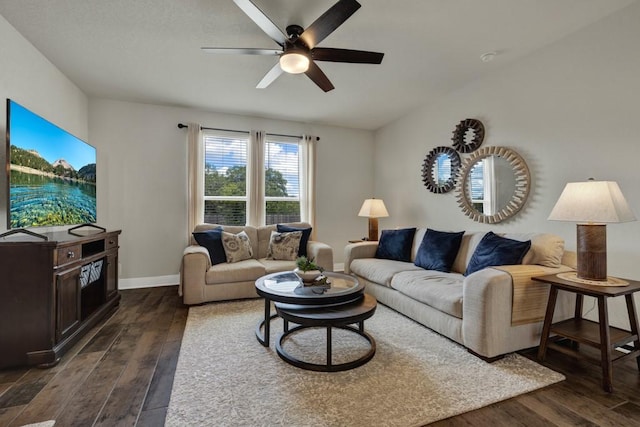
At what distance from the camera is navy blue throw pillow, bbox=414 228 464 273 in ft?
10.3

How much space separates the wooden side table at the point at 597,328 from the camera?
1.85m

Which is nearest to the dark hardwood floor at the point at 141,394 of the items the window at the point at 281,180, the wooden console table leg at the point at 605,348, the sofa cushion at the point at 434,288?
the wooden console table leg at the point at 605,348

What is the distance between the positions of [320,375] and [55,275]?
6.61 feet

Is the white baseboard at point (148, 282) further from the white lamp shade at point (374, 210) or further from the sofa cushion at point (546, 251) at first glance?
the sofa cushion at point (546, 251)

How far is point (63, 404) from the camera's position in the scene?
1.69m

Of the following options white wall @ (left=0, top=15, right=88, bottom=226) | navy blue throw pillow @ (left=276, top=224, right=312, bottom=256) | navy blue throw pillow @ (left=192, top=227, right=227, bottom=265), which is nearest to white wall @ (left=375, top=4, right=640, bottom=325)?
navy blue throw pillow @ (left=276, top=224, right=312, bottom=256)

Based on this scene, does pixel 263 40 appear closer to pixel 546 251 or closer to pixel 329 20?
pixel 329 20

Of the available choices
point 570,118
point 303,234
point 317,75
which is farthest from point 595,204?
point 303,234

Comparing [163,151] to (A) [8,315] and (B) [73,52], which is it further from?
(A) [8,315]

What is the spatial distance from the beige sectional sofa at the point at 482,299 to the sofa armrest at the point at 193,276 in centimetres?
205

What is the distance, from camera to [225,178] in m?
4.63

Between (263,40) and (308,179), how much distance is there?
8.41ft

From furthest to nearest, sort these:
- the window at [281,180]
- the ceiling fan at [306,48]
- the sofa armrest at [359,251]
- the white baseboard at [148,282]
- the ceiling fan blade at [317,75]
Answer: the window at [281,180], the white baseboard at [148,282], the sofa armrest at [359,251], the ceiling fan blade at [317,75], the ceiling fan at [306,48]

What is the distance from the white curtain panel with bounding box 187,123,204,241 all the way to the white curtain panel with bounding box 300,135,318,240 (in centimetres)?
160
